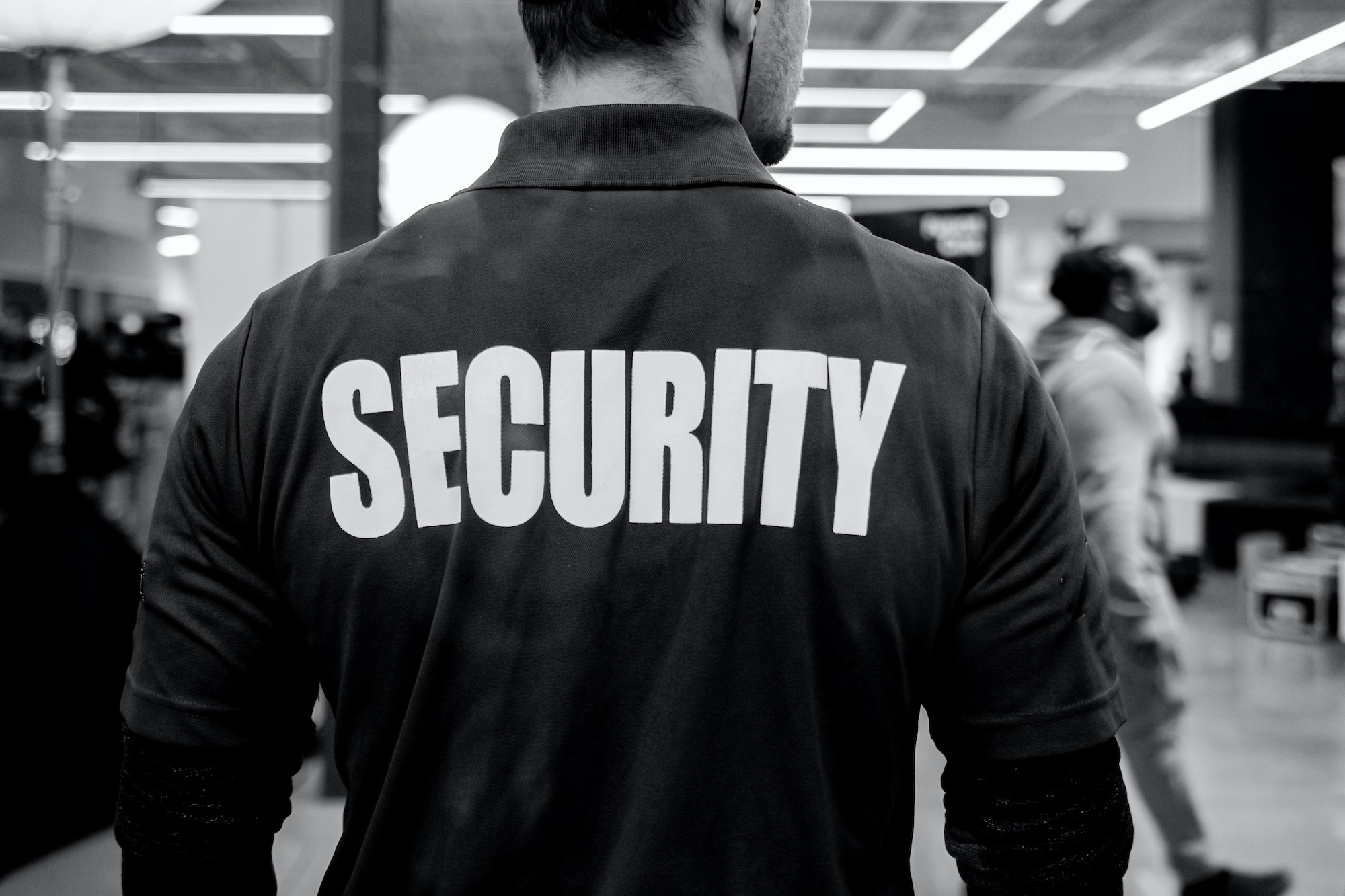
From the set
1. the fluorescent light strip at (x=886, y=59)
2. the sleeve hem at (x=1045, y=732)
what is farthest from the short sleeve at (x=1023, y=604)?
the fluorescent light strip at (x=886, y=59)

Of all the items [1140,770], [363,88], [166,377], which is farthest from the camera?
[166,377]

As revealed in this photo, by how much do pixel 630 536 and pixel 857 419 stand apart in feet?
0.51

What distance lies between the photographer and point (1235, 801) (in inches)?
129

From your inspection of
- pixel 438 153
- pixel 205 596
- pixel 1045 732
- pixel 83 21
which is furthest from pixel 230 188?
pixel 1045 732

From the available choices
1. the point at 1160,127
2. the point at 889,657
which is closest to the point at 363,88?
the point at 889,657

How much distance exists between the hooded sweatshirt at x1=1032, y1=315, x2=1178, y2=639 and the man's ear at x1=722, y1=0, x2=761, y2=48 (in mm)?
1739

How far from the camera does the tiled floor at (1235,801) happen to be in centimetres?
260

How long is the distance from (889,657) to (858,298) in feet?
0.72

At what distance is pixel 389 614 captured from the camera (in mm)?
662

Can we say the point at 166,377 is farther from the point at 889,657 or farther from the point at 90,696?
the point at 889,657

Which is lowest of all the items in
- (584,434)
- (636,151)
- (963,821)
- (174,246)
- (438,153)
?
(963,821)

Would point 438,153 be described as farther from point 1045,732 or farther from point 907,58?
point 907,58

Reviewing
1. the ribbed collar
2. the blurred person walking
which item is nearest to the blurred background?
the blurred person walking

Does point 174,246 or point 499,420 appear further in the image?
point 174,246
